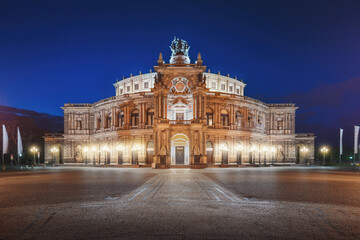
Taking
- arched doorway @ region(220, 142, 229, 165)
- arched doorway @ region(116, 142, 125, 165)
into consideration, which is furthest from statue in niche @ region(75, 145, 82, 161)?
arched doorway @ region(220, 142, 229, 165)

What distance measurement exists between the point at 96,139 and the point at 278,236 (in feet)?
205

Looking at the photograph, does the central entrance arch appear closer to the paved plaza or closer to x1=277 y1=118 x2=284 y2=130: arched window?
x1=277 y1=118 x2=284 y2=130: arched window

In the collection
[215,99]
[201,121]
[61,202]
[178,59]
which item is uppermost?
[178,59]

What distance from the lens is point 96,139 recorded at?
65188 millimetres

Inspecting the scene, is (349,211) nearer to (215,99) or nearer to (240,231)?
(240,231)

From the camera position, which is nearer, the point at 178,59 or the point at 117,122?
the point at 178,59

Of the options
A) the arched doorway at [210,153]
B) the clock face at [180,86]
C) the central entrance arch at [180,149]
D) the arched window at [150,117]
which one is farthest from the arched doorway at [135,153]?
the clock face at [180,86]

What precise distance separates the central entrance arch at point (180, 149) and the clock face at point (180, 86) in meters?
8.95

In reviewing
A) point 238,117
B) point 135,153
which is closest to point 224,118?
point 238,117

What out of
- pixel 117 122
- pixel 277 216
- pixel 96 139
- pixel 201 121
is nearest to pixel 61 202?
pixel 277 216

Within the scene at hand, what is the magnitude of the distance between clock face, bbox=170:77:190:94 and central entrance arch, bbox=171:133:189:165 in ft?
29.4

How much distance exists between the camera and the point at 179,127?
4656 cm

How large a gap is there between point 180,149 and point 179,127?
7.95m

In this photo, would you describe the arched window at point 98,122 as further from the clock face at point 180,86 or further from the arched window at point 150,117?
the clock face at point 180,86
